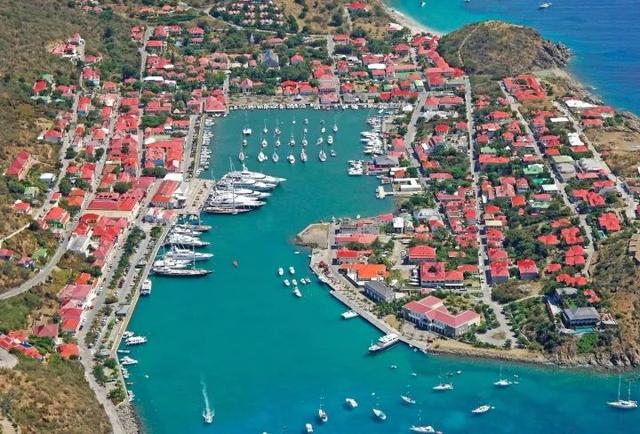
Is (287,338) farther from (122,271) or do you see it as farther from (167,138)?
(167,138)

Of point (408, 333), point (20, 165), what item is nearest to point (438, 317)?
point (408, 333)

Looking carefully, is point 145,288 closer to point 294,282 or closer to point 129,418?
point 294,282

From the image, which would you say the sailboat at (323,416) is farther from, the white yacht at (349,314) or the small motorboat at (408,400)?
the white yacht at (349,314)

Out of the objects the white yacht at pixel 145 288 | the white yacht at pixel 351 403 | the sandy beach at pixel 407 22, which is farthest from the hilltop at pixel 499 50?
the white yacht at pixel 351 403

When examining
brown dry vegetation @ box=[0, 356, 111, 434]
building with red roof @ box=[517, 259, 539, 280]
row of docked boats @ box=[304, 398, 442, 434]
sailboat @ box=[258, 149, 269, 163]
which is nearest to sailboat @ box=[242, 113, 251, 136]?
sailboat @ box=[258, 149, 269, 163]

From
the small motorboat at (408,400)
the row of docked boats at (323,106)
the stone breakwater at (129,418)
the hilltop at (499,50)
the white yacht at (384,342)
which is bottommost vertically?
the stone breakwater at (129,418)

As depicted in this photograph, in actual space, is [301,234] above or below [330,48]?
below

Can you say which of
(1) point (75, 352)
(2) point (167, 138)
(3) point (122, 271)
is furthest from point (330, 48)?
(1) point (75, 352)
